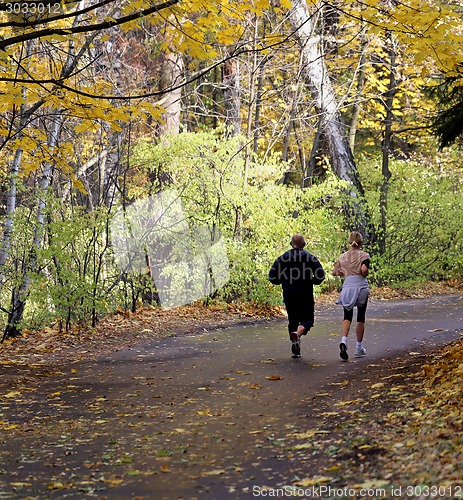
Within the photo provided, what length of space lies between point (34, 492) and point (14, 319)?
867 cm

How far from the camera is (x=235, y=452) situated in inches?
228

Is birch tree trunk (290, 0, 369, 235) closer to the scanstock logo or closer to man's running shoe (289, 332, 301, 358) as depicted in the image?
the scanstock logo

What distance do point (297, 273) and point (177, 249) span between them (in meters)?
6.54

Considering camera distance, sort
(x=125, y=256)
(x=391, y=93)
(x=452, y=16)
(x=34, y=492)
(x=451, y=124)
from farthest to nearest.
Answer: (x=391, y=93) → (x=125, y=256) → (x=451, y=124) → (x=452, y=16) → (x=34, y=492)

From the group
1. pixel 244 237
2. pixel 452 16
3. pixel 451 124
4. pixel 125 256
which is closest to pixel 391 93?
pixel 244 237

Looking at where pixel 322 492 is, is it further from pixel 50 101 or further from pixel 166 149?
pixel 166 149

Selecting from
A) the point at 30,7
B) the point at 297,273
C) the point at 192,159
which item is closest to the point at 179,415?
the point at 297,273

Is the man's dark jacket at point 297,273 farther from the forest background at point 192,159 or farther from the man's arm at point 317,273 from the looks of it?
the forest background at point 192,159

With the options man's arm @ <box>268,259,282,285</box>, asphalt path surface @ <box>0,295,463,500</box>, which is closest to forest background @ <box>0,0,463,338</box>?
asphalt path surface @ <box>0,295,463,500</box>

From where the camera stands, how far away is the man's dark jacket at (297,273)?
10.9 metres

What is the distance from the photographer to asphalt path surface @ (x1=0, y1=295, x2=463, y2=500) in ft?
17.0

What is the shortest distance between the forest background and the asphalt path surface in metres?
2.56

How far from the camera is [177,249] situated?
17.1 meters

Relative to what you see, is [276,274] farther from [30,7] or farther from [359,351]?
[30,7]
